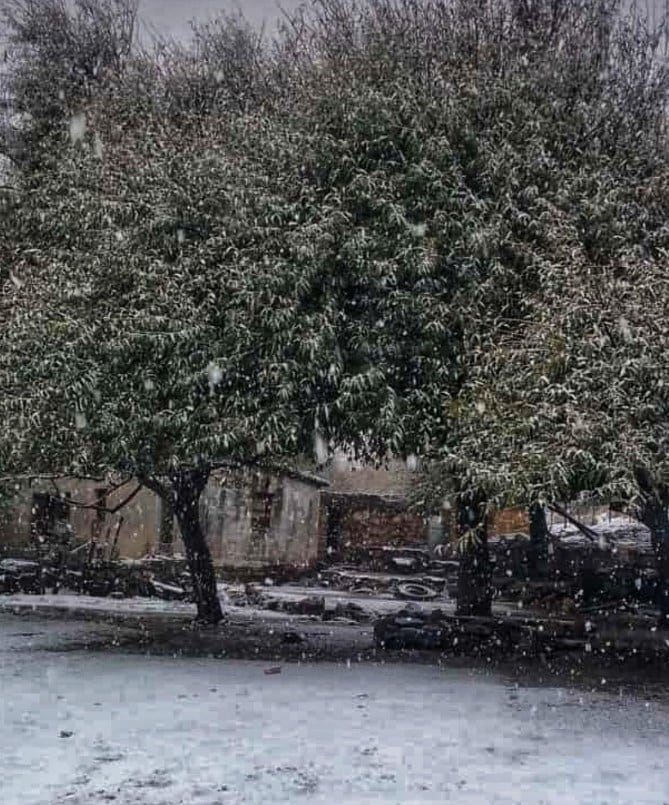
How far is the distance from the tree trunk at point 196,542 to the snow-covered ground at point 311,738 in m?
4.56

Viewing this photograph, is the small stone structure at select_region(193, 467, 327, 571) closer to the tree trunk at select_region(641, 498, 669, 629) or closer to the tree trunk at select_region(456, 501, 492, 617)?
the tree trunk at select_region(456, 501, 492, 617)

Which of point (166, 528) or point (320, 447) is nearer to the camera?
point (320, 447)

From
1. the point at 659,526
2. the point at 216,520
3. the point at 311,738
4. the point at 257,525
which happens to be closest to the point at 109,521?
the point at 216,520

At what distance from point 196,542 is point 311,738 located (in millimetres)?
8619

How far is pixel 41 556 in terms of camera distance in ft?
84.6

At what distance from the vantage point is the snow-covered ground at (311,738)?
660 centimetres

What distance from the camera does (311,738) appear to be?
8133mm

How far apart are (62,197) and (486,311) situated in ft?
21.7

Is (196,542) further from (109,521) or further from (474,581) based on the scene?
(109,521)

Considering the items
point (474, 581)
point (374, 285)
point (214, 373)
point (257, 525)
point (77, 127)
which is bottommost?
point (474, 581)

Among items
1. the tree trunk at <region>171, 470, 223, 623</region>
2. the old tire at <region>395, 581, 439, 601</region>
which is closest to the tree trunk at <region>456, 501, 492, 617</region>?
the tree trunk at <region>171, 470, 223, 623</region>

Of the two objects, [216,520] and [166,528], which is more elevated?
[216,520]

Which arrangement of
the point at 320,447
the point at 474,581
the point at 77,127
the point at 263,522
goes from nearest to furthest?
the point at 320,447 < the point at 474,581 < the point at 77,127 < the point at 263,522

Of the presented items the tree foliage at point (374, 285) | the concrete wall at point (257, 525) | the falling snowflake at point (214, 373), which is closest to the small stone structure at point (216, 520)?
the concrete wall at point (257, 525)
